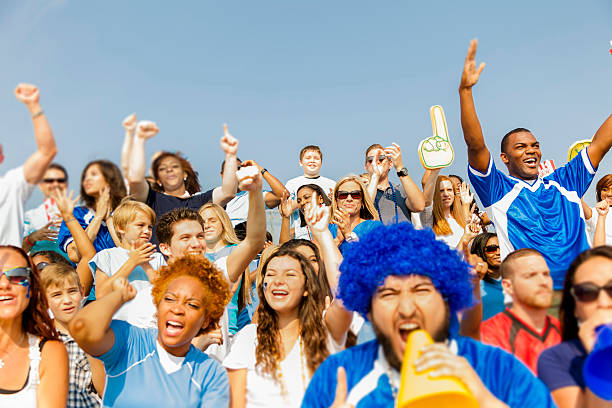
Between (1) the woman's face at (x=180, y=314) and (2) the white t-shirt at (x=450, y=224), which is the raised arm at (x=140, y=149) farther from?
(2) the white t-shirt at (x=450, y=224)

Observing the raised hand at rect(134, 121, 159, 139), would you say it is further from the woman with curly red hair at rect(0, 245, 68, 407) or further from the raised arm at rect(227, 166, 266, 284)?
the woman with curly red hair at rect(0, 245, 68, 407)

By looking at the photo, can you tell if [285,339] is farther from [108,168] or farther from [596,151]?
[596,151]

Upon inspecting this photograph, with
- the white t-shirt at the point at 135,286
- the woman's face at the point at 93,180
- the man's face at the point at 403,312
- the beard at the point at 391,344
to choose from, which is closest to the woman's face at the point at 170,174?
the white t-shirt at the point at 135,286

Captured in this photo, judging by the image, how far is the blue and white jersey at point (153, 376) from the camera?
3088 millimetres

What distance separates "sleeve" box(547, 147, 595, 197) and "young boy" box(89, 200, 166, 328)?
3.97 metres

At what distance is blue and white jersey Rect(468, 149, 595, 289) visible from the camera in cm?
485

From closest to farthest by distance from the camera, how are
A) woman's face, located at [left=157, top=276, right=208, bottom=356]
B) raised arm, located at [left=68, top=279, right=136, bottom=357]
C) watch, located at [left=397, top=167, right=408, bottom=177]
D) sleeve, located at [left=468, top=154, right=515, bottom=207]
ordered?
raised arm, located at [left=68, top=279, right=136, bottom=357] → woman's face, located at [left=157, top=276, right=208, bottom=356] → sleeve, located at [left=468, top=154, right=515, bottom=207] → watch, located at [left=397, top=167, right=408, bottom=177]

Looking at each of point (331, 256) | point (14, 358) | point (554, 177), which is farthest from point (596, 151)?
point (14, 358)

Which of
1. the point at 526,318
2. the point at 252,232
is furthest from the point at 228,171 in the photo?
the point at 526,318

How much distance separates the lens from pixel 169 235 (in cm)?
460

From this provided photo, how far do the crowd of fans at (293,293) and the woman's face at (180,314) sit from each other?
1 cm

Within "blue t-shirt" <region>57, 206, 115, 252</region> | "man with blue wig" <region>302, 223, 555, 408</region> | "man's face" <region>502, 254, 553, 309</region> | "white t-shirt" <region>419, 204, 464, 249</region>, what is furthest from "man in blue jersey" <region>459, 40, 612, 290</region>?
"blue t-shirt" <region>57, 206, 115, 252</region>

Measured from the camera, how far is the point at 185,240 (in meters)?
4.47

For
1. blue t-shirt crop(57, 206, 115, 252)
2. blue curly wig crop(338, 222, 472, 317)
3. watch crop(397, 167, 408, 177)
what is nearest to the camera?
blue curly wig crop(338, 222, 472, 317)
